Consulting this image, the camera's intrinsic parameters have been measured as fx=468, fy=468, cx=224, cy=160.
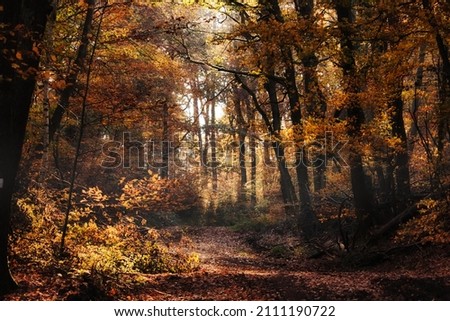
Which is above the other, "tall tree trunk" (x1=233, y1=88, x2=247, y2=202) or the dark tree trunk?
"tall tree trunk" (x1=233, y1=88, x2=247, y2=202)

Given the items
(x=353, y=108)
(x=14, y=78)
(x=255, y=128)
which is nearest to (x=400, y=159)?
(x=353, y=108)

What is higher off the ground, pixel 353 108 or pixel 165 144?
pixel 165 144

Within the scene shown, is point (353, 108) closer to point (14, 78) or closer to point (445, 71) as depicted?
point (445, 71)

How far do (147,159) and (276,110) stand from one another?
9.27 m

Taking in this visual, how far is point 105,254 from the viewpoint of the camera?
8344mm

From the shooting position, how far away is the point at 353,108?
43.2 feet

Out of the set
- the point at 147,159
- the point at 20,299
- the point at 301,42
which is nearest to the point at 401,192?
the point at 301,42

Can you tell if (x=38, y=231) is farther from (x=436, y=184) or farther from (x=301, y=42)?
(x=436, y=184)

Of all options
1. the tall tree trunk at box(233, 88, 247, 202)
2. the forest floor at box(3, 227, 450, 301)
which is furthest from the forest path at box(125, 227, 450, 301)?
the tall tree trunk at box(233, 88, 247, 202)

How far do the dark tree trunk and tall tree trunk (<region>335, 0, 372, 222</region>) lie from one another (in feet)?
24.7

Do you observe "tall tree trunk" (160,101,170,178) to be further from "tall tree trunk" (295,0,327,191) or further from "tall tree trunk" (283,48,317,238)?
"tall tree trunk" (295,0,327,191)

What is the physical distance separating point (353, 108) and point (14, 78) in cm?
963

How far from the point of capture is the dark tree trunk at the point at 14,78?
569 centimetres

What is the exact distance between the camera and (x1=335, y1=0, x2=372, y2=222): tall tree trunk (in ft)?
38.9
